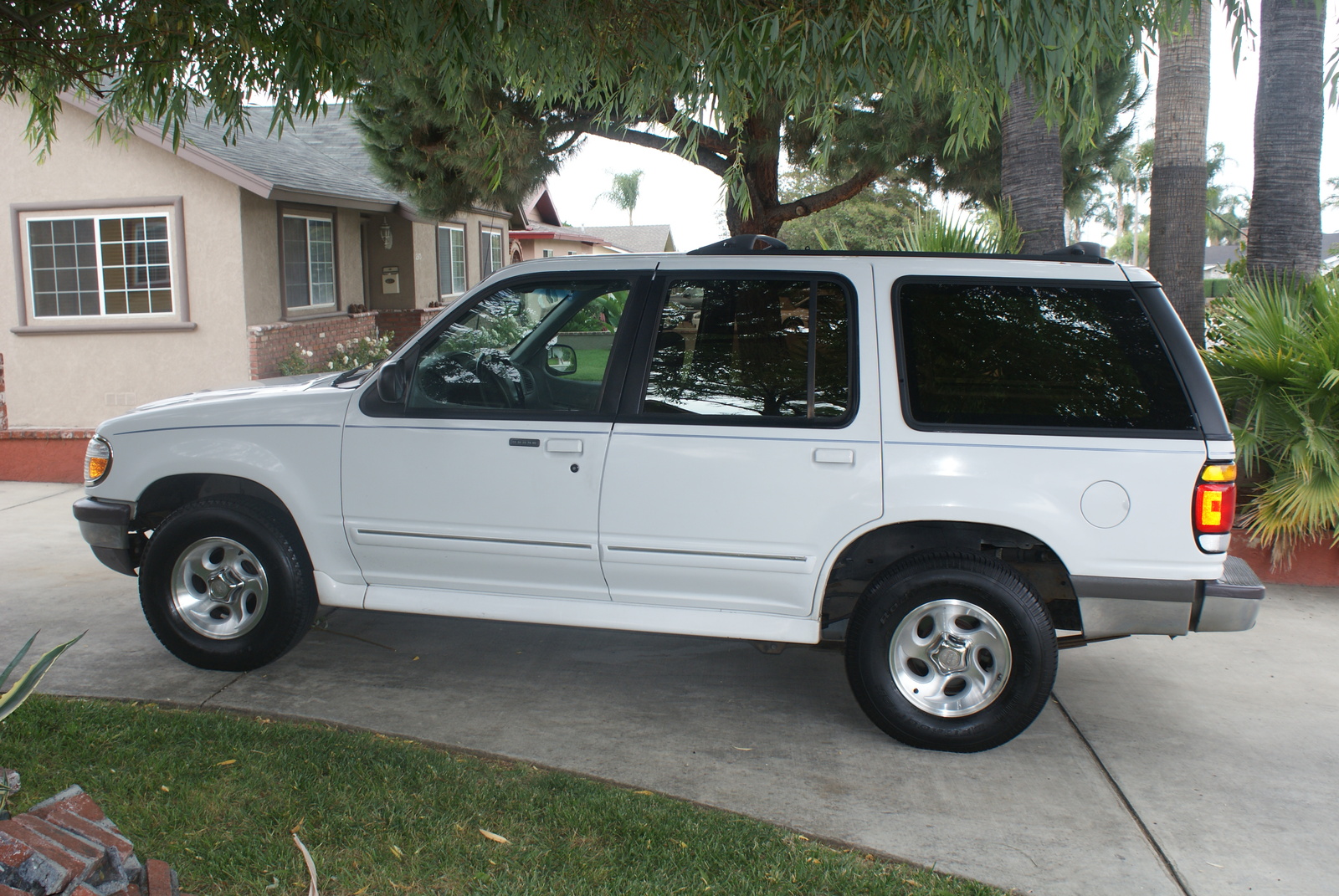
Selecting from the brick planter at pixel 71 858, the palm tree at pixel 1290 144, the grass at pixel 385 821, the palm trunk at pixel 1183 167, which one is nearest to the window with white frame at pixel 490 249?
the palm trunk at pixel 1183 167

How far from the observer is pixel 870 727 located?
4664 millimetres

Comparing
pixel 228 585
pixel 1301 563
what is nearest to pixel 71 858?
pixel 228 585

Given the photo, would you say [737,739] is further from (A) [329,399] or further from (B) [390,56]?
(B) [390,56]

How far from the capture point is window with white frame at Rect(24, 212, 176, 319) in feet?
46.4

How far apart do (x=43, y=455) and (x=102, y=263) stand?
5203mm

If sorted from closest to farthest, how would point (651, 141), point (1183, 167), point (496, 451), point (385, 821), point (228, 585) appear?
point (385, 821) → point (496, 451) → point (228, 585) → point (1183, 167) → point (651, 141)

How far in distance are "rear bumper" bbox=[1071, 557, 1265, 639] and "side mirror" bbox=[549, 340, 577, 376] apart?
7.39 ft

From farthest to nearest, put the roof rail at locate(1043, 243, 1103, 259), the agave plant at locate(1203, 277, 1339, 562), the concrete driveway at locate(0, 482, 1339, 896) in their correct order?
the agave plant at locate(1203, 277, 1339, 562) → the roof rail at locate(1043, 243, 1103, 259) → the concrete driveway at locate(0, 482, 1339, 896)

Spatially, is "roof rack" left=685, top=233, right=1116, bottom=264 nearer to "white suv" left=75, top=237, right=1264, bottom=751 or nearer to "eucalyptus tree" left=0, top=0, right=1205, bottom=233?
"white suv" left=75, top=237, right=1264, bottom=751

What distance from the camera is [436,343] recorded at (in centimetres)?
474

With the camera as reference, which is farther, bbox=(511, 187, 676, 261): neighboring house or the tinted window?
bbox=(511, 187, 676, 261): neighboring house

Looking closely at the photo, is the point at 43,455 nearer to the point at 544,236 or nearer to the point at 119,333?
the point at 119,333

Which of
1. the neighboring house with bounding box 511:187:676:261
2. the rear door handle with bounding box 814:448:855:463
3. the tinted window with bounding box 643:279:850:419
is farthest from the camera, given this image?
the neighboring house with bounding box 511:187:676:261

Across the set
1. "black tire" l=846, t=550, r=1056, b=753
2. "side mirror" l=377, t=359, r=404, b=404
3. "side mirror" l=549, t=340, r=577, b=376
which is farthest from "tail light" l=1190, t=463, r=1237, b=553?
"side mirror" l=377, t=359, r=404, b=404
